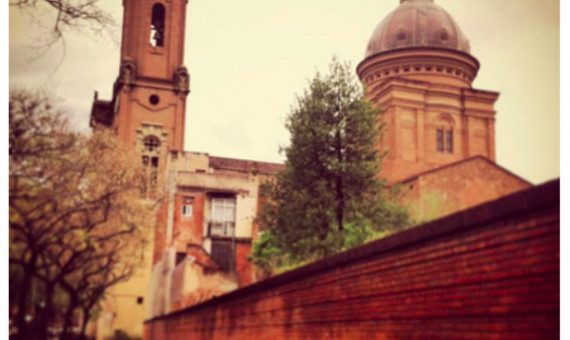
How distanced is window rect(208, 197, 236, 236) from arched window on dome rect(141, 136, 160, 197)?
3572 millimetres

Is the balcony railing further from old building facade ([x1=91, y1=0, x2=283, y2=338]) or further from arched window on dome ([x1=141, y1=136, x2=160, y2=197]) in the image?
arched window on dome ([x1=141, y1=136, x2=160, y2=197])

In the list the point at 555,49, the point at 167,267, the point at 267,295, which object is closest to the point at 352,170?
the point at 167,267

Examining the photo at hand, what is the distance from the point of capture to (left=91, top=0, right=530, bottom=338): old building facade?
31.4 ft

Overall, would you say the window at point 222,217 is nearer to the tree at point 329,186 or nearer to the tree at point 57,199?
the tree at point 329,186

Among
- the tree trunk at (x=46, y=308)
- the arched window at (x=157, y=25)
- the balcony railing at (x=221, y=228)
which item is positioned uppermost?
the arched window at (x=157, y=25)

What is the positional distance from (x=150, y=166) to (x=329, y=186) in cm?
478

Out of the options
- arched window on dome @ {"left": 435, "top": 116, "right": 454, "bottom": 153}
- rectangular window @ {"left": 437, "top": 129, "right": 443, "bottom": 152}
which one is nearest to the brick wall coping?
arched window on dome @ {"left": 435, "top": 116, "right": 454, "bottom": 153}

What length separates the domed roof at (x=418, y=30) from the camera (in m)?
10.2

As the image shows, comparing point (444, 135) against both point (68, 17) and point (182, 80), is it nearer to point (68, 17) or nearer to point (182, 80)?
point (182, 80)

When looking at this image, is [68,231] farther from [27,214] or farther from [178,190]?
[178,190]

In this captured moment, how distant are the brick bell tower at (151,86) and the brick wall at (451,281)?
356 cm

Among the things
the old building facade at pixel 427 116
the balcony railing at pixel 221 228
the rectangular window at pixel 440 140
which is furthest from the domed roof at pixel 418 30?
the balcony railing at pixel 221 228

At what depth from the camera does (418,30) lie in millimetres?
16516
